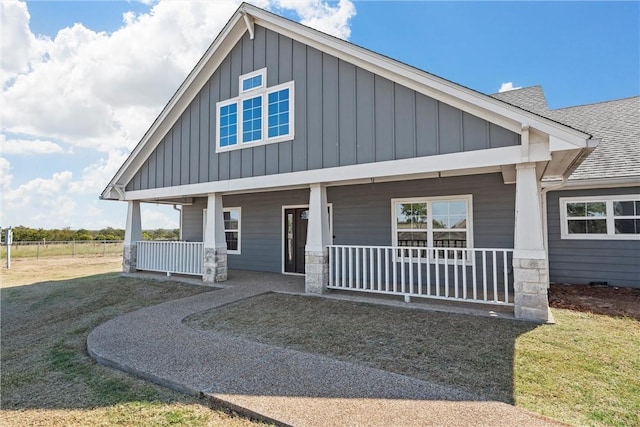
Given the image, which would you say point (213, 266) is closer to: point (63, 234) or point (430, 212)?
point (430, 212)

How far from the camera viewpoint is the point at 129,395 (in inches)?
127

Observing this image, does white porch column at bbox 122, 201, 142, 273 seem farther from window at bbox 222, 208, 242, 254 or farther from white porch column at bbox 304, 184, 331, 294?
Result: white porch column at bbox 304, 184, 331, 294

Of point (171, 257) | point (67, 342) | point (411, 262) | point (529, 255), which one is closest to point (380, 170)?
point (411, 262)

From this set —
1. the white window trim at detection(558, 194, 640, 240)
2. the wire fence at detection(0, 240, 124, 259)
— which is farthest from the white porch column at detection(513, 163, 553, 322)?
the wire fence at detection(0, 240, 124, 259)

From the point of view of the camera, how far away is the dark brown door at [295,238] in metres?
10.4

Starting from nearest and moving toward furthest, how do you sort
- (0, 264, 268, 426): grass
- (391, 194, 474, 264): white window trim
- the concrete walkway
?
the concrete walkway, (0, 264, 268, 426): grass, (391, 194, 474, 264): white window trim

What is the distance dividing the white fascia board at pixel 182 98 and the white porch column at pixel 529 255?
786 cm

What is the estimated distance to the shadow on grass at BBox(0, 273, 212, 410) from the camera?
129 inches

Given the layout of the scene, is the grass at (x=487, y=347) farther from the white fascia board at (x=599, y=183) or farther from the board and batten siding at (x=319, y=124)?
the white fascia board at (x=599, y=183)

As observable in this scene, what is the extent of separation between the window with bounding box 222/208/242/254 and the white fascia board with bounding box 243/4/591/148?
21.0 ft

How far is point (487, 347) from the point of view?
161 inches

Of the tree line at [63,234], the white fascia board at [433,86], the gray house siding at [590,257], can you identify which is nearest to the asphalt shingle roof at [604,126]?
the gray house siding at [590,257]

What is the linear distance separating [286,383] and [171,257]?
8.28 meters

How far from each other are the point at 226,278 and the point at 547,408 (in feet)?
26.6
